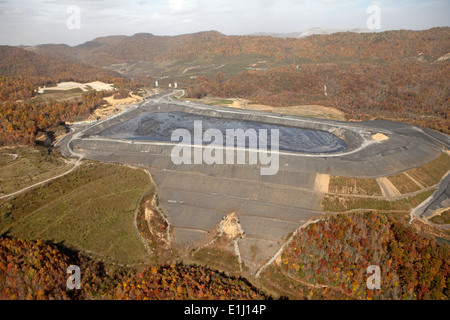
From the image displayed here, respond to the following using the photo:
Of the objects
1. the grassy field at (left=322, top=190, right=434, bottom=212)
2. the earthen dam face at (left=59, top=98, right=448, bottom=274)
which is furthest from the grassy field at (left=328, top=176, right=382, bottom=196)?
the earthen dam face at (left=59, top=98, right=448, bottom=274)

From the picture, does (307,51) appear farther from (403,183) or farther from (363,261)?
(363,261)

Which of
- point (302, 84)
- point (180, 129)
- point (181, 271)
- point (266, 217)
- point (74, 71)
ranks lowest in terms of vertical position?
point (181, 271)

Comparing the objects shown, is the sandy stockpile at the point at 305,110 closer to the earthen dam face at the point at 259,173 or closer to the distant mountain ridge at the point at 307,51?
the earthen dam face at the point at 259,173

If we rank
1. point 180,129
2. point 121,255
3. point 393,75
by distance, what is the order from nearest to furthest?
1. point 121,255
2. point 180,129
3. point 393,75

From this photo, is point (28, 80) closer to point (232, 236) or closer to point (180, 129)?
point (180, 129)

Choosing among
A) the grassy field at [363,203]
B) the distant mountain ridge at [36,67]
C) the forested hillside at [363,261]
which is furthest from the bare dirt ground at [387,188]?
the distant mountain ridge at [36,67]

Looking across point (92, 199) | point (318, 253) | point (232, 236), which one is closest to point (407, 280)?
point (318, 253)
